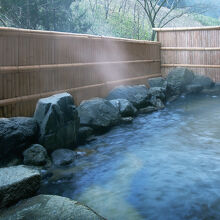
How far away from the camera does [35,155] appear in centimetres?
413

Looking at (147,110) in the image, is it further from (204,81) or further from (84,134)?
(204,81)

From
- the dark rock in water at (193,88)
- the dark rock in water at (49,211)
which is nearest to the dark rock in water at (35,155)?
the dark rock in water at (49,211)

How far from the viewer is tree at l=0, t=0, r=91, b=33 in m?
9.66

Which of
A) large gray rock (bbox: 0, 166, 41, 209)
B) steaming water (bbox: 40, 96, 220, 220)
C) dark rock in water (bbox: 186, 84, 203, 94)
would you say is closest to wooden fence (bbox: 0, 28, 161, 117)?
steaming water (bbox: 40, 96, 220, 220)

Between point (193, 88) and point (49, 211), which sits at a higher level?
point (193, 88)

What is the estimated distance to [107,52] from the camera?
301 inches

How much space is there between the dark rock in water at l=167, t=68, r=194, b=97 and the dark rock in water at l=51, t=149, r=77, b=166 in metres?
6.00

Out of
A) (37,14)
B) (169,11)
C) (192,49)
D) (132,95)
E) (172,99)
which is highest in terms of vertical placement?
(169,11)

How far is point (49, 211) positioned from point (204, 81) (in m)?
8.82

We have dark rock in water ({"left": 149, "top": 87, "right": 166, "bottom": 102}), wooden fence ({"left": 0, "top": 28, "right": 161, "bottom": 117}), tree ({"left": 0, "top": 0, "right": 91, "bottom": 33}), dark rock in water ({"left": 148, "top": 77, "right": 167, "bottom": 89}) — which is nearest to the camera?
wooden fence ({"left": 0, "top": 28, "right": 161, "bottom": 117})

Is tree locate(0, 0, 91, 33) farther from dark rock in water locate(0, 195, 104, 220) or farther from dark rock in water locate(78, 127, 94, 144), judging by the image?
dark rock in water locate(0, 195, 104, 220)

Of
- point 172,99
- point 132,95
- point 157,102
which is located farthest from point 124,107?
point 172,99

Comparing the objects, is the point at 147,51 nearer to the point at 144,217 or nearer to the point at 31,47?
the point at 31,47

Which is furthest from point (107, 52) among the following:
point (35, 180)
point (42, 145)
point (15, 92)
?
point (35, 180)
